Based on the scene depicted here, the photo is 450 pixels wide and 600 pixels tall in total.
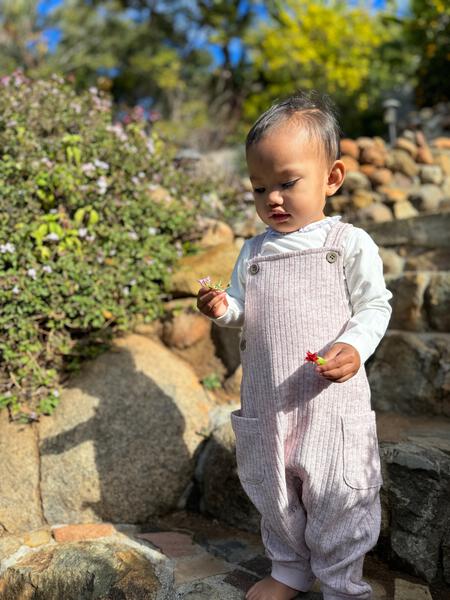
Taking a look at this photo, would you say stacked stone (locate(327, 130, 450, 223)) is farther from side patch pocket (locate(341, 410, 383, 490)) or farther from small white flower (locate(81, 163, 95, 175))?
side patch pocket (locate(341, 410, 383, 490))

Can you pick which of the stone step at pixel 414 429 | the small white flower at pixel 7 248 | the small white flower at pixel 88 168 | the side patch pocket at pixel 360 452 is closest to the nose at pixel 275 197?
the side patch pocket at pixel 360 452

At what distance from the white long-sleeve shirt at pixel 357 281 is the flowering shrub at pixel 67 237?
1.21 metres

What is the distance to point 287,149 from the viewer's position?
70.4 inches

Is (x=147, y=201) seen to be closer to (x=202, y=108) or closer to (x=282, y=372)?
(x=282, y=372)

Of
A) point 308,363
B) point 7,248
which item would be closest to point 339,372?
point 308,363

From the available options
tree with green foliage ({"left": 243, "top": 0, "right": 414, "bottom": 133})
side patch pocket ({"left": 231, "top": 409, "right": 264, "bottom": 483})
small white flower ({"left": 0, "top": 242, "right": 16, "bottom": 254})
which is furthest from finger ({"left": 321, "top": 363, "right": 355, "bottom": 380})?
tree with green foliage ({"left": 243, "top": 0, "right": 414, "bottom": 133})

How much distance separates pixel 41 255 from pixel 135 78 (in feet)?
44.8

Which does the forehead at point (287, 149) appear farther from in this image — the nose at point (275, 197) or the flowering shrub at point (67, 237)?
the flowering shrub at point (67, 237)

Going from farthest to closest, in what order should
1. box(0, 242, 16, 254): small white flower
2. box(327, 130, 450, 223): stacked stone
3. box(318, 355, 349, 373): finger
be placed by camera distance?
box(327, 130, 450, 223): stacked stone, box(0, 242, 16, 254): small white flower, box(318, 355, 349, 373): finger

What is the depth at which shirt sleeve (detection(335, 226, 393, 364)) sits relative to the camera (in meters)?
1.72

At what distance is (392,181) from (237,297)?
4.20 meters

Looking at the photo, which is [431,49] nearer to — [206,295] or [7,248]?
[7,248]

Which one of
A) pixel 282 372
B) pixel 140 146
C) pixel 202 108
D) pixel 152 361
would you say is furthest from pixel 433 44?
pixel 282 372

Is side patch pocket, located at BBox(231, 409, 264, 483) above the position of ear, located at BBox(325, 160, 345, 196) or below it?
below
